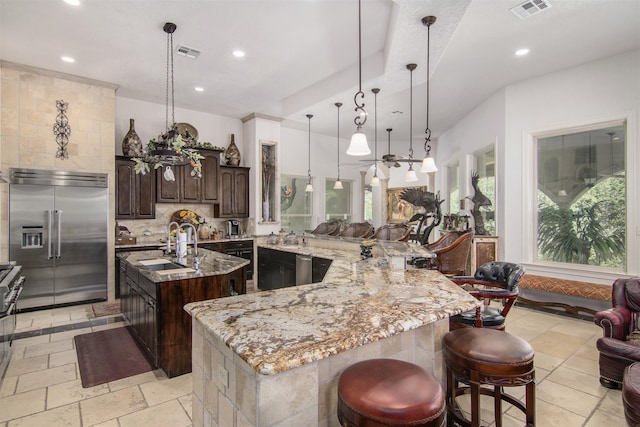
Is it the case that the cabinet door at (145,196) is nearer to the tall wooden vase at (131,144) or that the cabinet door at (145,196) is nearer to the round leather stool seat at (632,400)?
the tall wooden vase at (131,144)

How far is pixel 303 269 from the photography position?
4375mm

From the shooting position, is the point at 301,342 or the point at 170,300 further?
the point at 170,300

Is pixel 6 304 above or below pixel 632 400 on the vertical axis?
above

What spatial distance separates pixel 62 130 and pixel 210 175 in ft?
7.50

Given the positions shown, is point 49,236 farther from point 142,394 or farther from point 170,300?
point 142,394

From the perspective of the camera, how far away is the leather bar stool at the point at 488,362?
59.6 inches

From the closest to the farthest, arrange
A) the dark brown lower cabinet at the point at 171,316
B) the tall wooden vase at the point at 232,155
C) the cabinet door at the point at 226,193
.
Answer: the dark brown lower cabinet at the point at 171,316
the cabinet door at the point at 226,193
the tall wooden vase at the point at 232,155

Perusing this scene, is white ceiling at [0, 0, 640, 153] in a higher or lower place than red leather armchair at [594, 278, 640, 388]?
higher

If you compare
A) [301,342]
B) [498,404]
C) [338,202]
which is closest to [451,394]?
[498,404]

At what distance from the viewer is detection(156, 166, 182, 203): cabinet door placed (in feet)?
18.9

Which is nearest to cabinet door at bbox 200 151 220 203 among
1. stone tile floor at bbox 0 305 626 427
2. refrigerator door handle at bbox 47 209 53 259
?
refrigerator door handle at bbox 47 209 53 259

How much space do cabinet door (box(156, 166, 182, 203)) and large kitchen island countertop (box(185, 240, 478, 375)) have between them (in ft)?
15.0

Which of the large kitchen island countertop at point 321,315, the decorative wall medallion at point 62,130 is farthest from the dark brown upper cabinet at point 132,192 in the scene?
the large kitchen island countertop at point 321,315

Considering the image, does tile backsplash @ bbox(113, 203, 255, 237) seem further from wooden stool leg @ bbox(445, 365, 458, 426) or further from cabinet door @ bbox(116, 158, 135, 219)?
wooden stool leg @ bbox(445, 365, 458, 426)
